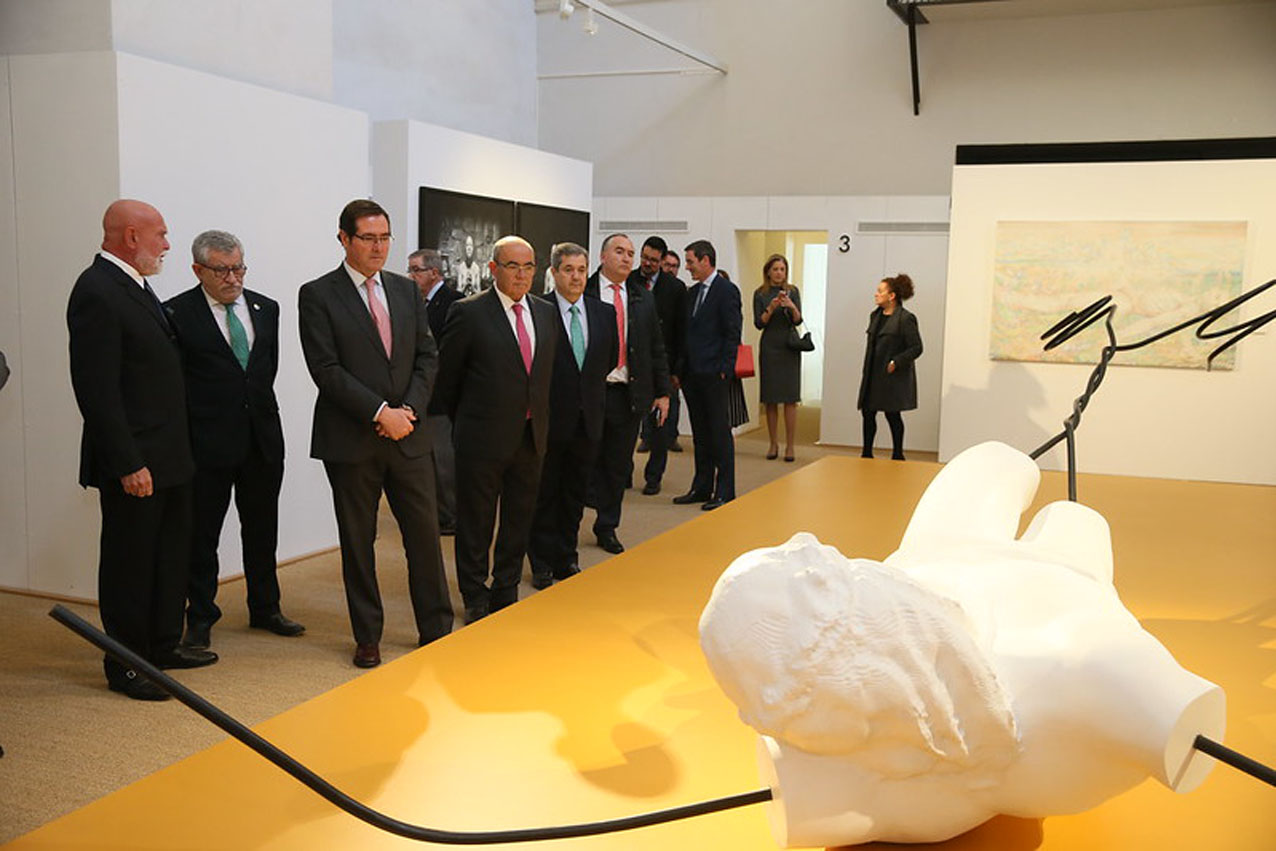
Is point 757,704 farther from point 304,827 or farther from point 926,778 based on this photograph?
point 304,827

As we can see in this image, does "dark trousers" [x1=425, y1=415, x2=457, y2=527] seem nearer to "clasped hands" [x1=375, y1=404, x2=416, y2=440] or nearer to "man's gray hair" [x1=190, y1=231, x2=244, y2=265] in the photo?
"man's gray hair" [x1=190, y1=231, x2=244, y2=265]

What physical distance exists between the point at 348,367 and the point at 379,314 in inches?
8.9

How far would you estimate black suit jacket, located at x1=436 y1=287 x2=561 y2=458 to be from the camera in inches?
177

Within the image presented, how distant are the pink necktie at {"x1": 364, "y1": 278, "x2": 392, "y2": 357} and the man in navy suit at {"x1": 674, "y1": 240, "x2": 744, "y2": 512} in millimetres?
3560

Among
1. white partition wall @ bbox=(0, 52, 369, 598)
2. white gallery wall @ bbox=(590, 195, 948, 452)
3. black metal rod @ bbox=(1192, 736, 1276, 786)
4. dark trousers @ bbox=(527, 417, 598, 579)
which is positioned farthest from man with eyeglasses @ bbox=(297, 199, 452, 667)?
white gallery wall @ bbox=(590, 195, 948, 452)

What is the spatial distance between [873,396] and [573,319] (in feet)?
13.3

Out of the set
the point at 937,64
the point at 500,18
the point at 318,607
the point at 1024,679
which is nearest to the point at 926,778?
the point at 1024,679

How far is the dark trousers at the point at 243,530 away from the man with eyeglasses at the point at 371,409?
1.87ft

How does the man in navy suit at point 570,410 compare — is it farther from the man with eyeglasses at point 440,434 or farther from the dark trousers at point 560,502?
the man with eyeglasses at point 440,434

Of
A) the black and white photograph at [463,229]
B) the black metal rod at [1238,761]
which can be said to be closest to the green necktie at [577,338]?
the black and white photograph at [463,229]

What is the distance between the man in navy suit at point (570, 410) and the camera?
525 centimetres

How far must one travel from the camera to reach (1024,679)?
1204 millimetres

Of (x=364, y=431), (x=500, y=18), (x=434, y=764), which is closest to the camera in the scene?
(x=434, y=764)

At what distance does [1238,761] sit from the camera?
107 cm
